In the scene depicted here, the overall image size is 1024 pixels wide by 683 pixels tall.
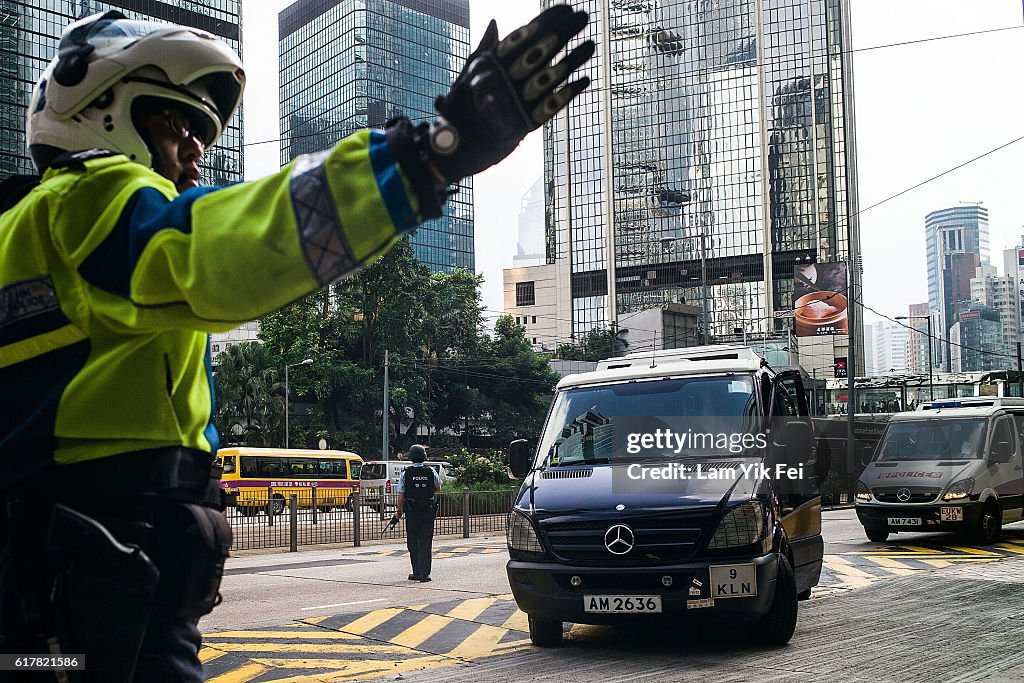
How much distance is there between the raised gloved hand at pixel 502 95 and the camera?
1560 mm

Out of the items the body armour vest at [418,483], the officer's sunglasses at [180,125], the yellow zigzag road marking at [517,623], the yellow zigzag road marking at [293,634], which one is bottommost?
the yellow zigzag road marking at [517,623]

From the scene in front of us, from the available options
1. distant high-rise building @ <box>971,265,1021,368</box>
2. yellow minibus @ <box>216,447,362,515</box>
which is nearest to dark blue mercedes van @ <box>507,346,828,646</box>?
yellow minibus @ <box>216,447,362,515</box>

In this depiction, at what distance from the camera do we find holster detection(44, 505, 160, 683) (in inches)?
72.1

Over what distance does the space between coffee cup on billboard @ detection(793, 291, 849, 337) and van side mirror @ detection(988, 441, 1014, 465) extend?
24.1 m

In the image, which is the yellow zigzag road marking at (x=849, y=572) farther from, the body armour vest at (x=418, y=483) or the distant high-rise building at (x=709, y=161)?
the distant high-rise building at (x=709, y=161)

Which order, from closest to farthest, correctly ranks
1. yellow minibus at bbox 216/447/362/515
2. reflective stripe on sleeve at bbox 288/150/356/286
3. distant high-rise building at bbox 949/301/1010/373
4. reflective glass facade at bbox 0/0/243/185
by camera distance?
1. reflective stripe on sleeve at bbox 288/150/356/286
2. yellow minibus at bbox 216/447/362/515
3. reflective glass facade at bbox 0/0/243/185
4. distant high-rise building at bbox 949/301/1010/373

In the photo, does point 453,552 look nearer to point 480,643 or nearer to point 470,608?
point 470,608

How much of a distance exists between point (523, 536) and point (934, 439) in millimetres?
11444

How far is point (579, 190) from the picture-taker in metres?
124

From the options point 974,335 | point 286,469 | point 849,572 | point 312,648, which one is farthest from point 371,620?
point 974,335

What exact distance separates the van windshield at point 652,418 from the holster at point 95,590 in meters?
6.11

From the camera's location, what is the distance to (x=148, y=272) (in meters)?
1.60

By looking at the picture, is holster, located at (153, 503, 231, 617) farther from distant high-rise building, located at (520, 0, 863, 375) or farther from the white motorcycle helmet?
distant high-rise building, located at (520, 0, 863, 375)
